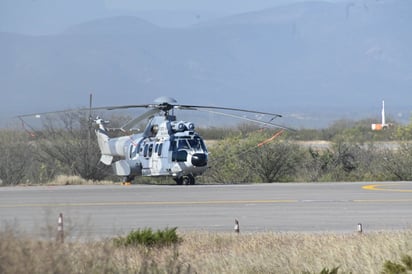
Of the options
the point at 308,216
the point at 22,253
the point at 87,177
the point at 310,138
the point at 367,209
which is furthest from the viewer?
the point at 310,138

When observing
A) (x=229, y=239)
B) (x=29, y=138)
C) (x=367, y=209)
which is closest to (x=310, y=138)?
(x=29, y=138)

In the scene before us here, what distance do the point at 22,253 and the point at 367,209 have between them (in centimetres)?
1608

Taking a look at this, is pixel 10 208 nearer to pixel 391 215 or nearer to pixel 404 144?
pixel 391 215

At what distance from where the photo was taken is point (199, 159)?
3412 cm

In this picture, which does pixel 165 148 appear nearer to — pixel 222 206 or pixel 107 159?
pixel 107 159

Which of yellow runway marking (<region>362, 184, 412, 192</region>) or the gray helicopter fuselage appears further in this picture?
the gray helicopter fuselage

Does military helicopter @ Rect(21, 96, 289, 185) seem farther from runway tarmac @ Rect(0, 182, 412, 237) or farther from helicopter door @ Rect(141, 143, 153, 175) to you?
runway tarmac @ Rect(0, 182, 412, 237)

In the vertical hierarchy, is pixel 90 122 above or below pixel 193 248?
above

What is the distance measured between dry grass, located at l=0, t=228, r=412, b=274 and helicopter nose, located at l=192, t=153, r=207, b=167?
608 inches

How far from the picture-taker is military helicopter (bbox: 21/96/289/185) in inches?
1358

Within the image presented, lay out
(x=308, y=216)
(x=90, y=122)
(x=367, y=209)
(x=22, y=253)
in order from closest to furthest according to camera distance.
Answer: (x=22, y=253)
(x=308, y=216)
(x=367, y=209)
(x=90, y=122)

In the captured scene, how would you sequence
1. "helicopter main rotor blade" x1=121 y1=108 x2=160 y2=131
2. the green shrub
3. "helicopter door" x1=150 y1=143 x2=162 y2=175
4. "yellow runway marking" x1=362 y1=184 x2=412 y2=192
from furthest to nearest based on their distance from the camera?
"helicopter main rotor blade" x1=121 y1=108 x2=160 y2=131 → "helicopter door" x1=150 y1=143 x2=162 y2=175 → "yellow runway marking" x1=362 y1=184 x2=412 y2=192 → the green shrub

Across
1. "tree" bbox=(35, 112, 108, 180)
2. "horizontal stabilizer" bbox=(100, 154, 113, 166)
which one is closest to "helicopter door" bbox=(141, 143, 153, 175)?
"horizontal stabilizer" bbox=(100, 154, 113, 166)

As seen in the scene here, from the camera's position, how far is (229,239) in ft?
57.7
